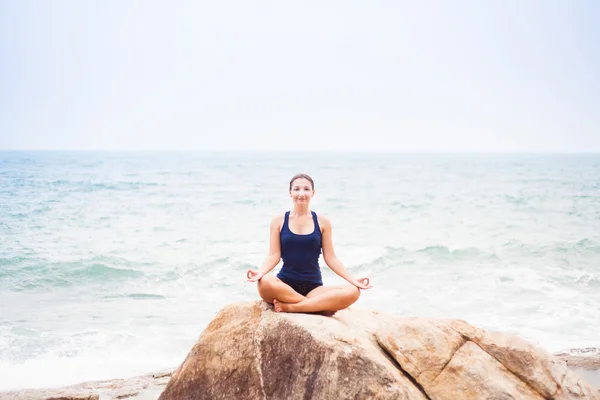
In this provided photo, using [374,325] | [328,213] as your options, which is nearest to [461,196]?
[328,213]

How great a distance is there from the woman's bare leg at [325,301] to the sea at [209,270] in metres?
3.89

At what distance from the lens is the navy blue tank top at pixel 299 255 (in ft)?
15.6

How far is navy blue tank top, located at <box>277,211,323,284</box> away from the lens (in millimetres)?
4758

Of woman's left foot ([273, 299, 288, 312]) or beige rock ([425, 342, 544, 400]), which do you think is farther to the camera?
woman's left foot ([273, 299, 288, 312])

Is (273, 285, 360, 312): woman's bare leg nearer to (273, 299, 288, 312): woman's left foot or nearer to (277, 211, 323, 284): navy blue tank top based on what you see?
(273, 299, 288, 312): woman's left foot

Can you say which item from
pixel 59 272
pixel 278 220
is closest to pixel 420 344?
pixel 278 220

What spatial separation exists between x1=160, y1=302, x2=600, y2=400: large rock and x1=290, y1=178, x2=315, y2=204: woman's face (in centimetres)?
101

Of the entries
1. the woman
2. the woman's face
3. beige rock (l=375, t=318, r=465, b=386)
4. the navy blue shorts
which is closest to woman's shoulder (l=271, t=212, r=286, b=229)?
the woman

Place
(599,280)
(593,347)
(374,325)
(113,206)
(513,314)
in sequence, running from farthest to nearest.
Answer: (113,206), (599,280), (513,314), (593,347), (374,325)

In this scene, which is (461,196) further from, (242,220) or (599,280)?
(599,280)

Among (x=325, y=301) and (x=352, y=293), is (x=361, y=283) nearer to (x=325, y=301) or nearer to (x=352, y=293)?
(x=352, y=293)

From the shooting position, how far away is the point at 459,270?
44.8ft

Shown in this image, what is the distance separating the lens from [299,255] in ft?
15.7

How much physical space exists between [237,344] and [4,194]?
27.6 meters
